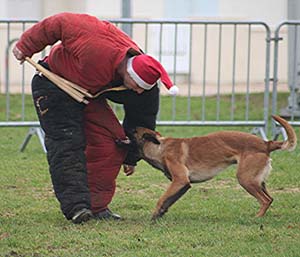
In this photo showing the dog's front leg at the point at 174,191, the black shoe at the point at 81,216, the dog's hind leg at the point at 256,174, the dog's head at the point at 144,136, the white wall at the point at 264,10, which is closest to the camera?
the black shoe at the point at 81,216

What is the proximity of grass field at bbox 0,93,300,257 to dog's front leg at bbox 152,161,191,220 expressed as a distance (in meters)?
0.07

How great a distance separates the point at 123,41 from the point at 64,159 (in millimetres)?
927

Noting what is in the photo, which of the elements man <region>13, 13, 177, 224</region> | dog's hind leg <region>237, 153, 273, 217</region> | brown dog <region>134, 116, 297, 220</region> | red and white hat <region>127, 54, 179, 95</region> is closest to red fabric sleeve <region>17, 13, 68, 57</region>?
man <region>13, 13, 177, 224</region>

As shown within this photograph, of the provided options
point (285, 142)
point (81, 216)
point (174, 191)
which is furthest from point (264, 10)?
point (81, 216)

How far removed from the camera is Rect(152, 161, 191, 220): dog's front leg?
7.07 m

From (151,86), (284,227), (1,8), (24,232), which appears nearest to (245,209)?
(284,227)

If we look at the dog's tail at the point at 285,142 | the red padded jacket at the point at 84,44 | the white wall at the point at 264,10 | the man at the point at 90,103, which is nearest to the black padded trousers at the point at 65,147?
the man at the point at 90,103

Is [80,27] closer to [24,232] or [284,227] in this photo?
[24,232]

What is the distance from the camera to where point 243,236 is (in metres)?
6.39

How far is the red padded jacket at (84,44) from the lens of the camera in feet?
22.2

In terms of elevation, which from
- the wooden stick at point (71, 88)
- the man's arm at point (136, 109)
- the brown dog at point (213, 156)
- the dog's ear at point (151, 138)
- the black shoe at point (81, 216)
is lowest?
the black shoe at point (81, 216)

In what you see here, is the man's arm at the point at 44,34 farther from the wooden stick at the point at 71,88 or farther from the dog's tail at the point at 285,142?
the dog's tail at the point at 285,142

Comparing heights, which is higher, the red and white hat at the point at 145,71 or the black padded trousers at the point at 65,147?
the red and white hat at the point at 145,71

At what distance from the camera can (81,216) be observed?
687cm
